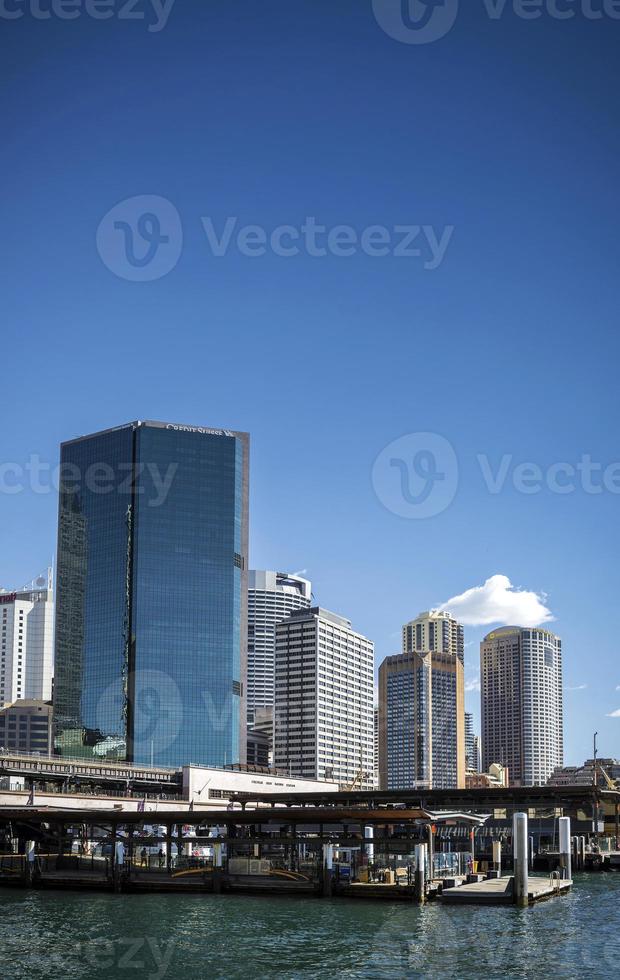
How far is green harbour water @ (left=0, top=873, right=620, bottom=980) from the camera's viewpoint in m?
49.9

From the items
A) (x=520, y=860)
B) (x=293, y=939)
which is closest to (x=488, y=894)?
(x=520, y=860)

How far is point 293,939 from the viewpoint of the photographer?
5734 centimetres

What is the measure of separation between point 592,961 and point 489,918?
1370cm

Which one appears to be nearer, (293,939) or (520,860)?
(293,939)

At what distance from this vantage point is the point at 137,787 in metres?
187

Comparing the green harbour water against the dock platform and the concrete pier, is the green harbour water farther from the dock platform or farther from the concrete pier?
the concrete pier

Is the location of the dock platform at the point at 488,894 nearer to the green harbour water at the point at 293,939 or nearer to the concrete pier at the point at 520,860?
the concrete pier at the point at 520,860

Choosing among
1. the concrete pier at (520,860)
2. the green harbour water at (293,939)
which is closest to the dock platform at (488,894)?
the concrete pier at (520,860)

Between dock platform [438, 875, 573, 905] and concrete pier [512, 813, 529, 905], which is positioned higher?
concrete pier [512, 813, 529, 905]

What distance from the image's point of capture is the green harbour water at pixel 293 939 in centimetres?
4988

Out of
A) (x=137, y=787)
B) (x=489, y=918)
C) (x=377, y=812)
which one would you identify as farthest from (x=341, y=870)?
(x=137, y=787)

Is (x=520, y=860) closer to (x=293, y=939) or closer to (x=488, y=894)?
(x=488, y=894)

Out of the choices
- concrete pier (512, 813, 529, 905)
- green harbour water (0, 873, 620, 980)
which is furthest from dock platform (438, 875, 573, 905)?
green harbour water (0, 873, 620, 980)

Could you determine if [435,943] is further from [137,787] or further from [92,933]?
[137,787]
